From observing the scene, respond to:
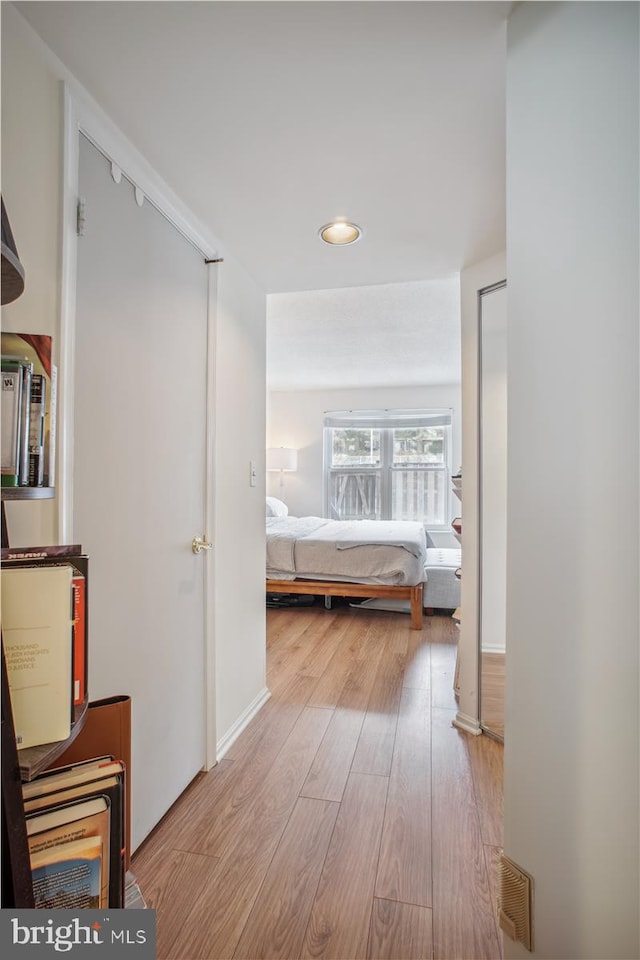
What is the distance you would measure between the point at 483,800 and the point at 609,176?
1.98 metres

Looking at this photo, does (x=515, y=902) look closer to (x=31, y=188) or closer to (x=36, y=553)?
(x=36, y=553)

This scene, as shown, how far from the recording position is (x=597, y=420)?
95cm

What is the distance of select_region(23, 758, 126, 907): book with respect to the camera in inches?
35.6

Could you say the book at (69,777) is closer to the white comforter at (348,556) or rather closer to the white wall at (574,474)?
the white wall at (574,474)

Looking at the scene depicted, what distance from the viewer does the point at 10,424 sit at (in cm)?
81

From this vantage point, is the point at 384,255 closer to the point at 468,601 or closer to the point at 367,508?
the point at 468,601

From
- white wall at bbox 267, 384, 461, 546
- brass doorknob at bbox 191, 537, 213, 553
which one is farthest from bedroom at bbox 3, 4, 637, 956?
white wall at bbox 267, 384, 461, 546

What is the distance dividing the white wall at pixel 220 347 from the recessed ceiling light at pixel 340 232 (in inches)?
18.7

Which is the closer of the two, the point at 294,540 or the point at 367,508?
the point at 294,540

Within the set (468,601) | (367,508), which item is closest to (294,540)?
(468,601)

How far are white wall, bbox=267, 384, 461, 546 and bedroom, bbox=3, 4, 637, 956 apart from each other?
18.9ft

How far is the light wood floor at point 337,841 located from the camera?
4.03 ft

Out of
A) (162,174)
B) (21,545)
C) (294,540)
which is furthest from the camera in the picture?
(294,540)

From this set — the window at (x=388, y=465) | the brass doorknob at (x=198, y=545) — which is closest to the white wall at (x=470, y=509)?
the brass doorknob at (x=198, y=545)
